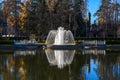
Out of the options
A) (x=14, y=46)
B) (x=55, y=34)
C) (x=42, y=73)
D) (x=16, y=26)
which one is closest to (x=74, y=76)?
(x=42, y=73)

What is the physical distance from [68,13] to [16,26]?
34.8 ft

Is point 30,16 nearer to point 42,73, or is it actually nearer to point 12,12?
point 12,12

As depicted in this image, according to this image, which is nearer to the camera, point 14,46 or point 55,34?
point 14,46

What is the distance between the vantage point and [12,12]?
5891cm

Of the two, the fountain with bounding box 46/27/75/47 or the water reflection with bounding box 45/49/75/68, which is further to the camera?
the fountain with bounding box 46/27/75/47

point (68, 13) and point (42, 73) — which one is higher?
point (68, 13)

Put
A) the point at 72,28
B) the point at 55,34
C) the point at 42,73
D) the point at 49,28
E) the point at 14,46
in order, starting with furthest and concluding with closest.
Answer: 1. the point at 72,28
2. the point at 49,28
3. the point at 55,34
4. the point at 14,46
5. the point at 42,73

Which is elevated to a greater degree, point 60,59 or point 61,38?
point 61,38

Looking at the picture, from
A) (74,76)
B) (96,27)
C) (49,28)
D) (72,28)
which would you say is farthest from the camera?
(96,27)

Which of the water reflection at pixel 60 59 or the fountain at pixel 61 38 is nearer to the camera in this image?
the water reflection at pixel 60 59

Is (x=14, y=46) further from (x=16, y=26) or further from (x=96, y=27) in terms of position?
(x=96, y=27)

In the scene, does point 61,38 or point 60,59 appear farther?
point 61,38

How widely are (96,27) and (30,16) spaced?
76.4ft

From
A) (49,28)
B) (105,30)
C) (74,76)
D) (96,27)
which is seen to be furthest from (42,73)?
(96,27)
